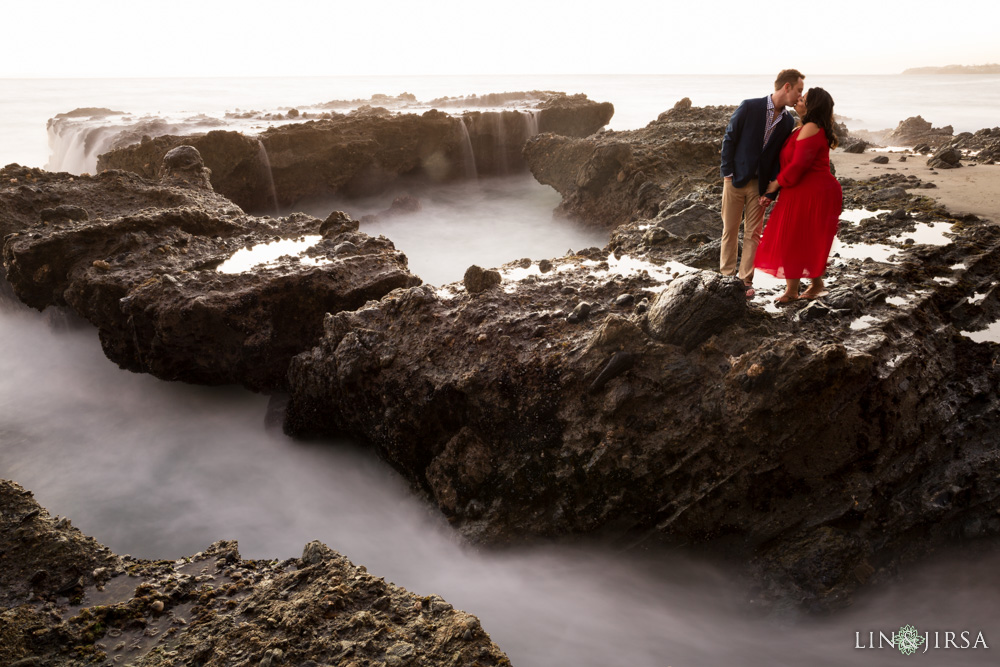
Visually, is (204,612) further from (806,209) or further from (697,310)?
(806,209)

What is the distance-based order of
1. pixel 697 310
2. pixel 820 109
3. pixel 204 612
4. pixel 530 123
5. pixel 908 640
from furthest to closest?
pixel 530 123, pixel 820 109, pixel 697 310, pixel 908 640, pixel 204 612

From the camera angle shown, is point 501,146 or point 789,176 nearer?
point 789,176

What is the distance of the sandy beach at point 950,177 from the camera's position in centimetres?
588

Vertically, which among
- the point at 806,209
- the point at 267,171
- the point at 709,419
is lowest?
the point at 709,419

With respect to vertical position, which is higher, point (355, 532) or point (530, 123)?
point (530, 123)

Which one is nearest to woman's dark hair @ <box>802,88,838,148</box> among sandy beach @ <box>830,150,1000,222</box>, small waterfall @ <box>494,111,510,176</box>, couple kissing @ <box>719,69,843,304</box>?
couple kissing @ <box>719,69,843,304</box>

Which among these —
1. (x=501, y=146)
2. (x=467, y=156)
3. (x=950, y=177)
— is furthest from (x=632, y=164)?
(x=501, y=146)

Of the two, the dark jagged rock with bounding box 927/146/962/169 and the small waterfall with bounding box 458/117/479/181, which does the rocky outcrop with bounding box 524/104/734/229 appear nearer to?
the small waterfall with bounding box 458/117/479/181

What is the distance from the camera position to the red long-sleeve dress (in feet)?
12.4

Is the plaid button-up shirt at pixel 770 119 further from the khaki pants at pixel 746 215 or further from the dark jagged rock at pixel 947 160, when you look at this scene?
the dark jagged rock at pixel 947 160

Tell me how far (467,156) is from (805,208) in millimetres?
9986

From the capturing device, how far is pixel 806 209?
3.87 meters

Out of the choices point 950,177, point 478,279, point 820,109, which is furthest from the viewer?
point 950,177

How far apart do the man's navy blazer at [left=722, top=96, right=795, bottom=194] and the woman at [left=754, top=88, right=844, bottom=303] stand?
0.32ft
